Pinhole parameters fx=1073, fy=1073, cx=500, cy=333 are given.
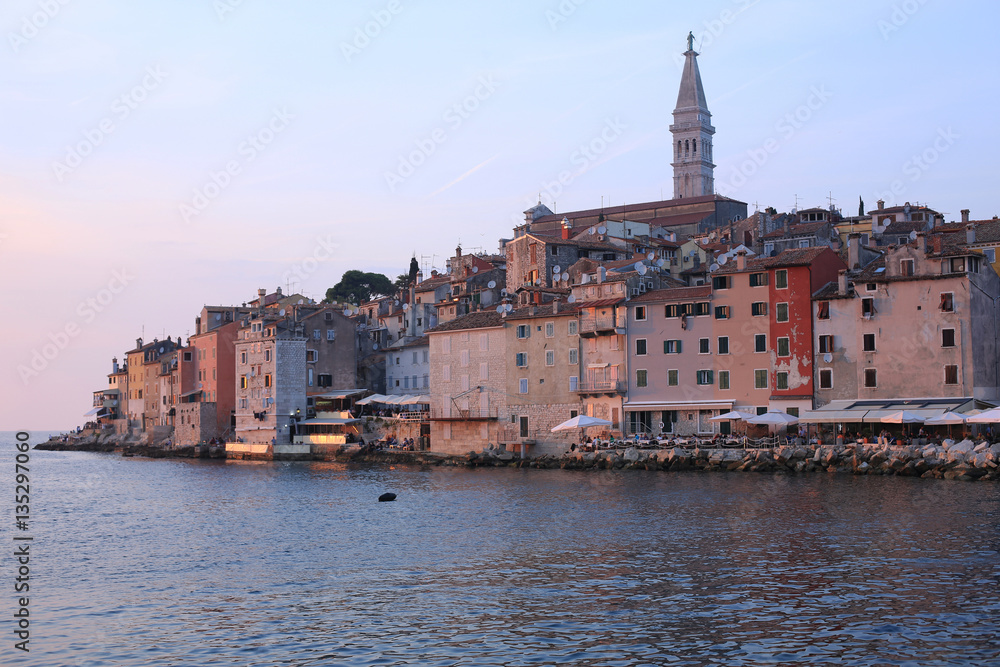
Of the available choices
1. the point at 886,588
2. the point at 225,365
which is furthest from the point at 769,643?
the point at 225,365

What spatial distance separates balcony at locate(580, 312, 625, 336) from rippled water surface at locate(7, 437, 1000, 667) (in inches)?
773

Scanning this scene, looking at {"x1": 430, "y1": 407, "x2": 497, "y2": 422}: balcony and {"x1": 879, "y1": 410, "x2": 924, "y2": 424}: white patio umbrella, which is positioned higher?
{"x1": 430, "y1": 407, "x2": 497, "y2": 422}: balcony

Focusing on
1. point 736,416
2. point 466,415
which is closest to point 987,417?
point 736,416

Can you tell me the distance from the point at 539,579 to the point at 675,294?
41784 millimetres

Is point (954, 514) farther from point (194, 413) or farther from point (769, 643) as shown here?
point (194, 413)

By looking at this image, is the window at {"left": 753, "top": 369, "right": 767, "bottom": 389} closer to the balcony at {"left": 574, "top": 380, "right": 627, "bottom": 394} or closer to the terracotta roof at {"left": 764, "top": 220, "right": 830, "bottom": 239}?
the balcony at {"left": 574, "top": 380, "right": 627, "bottom": 394}

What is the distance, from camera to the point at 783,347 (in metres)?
61.3

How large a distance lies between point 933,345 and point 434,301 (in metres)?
51.8

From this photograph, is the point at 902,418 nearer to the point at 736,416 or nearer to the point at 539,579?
the point at 736,416

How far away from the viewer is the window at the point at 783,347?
6116cm

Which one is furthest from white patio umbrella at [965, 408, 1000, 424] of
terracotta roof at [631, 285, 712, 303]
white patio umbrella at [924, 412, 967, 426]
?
terracotta roof at [631, 285, 712, 303]

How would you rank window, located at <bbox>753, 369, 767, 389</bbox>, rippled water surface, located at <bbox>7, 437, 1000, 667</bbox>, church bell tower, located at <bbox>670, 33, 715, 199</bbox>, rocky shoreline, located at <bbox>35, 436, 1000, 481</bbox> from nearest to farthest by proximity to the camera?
1. rippled water surface, located at <bbox>7, 437, 1000, 667</bbox>
2. rocky shoreline, located at <bbox>35, 436, 1000, 481</bbox>
3. window, located at <bbox>753, 369, 767, 389</bbox>
4. church bell tower, located at <bbox>670, 33, 715, 199</bbox>

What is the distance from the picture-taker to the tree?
5290 inches

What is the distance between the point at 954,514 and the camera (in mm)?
35812
